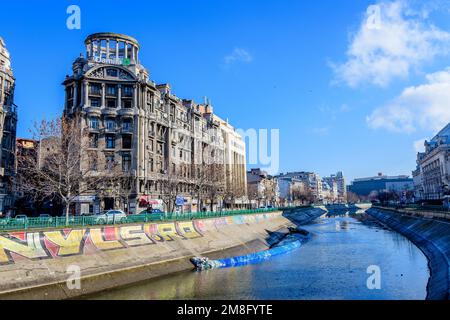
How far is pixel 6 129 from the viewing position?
7450cm

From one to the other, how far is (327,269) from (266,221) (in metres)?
52.3

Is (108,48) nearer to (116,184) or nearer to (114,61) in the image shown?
(114,61)

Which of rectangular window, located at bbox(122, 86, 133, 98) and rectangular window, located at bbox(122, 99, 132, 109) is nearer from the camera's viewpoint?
rectangular window, located at bbox(122, 86, 133, 98)

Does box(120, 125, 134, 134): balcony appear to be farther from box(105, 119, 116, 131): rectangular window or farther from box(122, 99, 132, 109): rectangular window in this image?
box(122, 99, 132, 109): rectangular window

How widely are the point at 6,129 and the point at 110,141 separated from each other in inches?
852

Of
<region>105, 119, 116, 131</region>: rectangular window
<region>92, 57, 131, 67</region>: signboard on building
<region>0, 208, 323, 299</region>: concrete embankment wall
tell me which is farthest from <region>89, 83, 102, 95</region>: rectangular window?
<region>0, 208, 323, 299</region>: concrete embankment wall

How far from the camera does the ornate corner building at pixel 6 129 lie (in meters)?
71.6

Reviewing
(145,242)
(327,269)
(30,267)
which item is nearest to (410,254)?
(327,269)

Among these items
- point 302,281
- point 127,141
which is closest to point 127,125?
point 127,141

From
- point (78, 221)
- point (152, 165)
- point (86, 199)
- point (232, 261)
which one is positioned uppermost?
point (152, 165)

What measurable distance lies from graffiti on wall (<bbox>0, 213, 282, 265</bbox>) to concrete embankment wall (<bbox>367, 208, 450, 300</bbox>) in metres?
30.9

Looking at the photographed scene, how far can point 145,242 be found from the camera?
4394 cm

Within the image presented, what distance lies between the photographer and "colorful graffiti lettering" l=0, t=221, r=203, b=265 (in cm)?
3181
